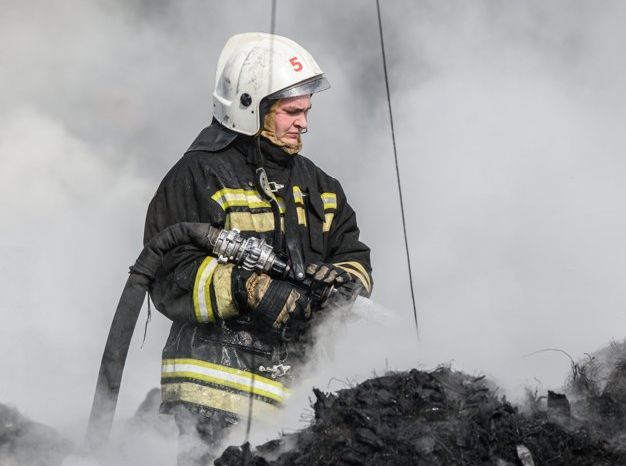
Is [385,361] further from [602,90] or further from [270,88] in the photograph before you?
[602,90]

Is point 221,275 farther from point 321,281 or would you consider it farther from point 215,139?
point 215,139

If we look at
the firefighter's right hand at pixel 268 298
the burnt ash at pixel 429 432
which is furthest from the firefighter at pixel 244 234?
the burnt ash at pixel 429 432

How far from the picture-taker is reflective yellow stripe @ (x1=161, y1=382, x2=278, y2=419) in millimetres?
7164

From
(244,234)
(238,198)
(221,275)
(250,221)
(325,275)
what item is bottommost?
(221,275)

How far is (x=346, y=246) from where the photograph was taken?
25.8ft

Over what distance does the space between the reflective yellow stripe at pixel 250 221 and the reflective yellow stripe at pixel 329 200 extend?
513 mm

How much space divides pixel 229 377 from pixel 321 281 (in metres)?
0.84

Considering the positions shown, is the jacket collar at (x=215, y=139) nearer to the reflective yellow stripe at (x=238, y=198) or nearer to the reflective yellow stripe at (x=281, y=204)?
Result: the reflective yellow stripe at (x=238, y=198)

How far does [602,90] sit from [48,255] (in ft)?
26.8

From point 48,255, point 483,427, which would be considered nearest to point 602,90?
point 48,255

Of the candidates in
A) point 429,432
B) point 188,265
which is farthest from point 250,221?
point 429,432

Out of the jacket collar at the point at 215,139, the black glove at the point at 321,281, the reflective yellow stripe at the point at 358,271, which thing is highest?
the jacket collar at the point at 215,139

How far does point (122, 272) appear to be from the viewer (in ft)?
52.8

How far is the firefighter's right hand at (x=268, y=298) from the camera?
6.93 m
